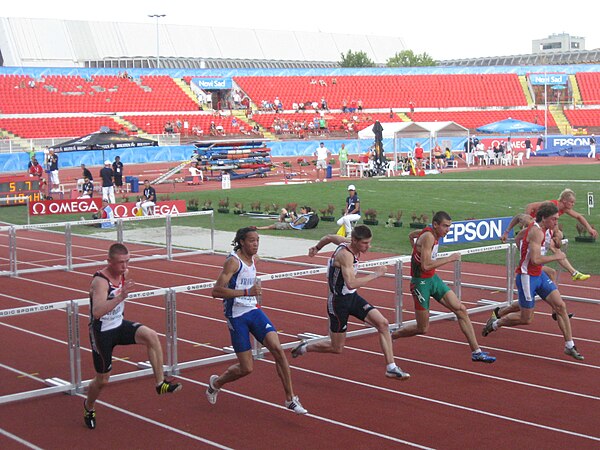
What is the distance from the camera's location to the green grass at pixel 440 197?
22359mm

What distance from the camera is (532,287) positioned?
11.0 meters

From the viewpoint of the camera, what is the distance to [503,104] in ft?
256

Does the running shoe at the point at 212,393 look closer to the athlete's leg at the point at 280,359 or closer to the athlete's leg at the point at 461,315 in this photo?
the athlete's leg at the point at 280,359

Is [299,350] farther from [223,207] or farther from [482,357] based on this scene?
[223,207]

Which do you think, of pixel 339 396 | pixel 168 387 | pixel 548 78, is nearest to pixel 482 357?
pixel 339 396

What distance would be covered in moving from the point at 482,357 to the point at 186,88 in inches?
2455

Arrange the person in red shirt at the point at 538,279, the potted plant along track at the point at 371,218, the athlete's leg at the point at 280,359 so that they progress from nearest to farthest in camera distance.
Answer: the athlete's leg at the point at 280,359
the person in red shirt at the point at 538,279
the potted plant along track at the point at 371,218

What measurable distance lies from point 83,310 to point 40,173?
84.6 feet

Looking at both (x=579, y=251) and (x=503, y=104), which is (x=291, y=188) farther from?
(x=503, y=104)

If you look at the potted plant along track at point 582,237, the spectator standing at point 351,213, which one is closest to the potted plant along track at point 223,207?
the spectator standing at point 351,213

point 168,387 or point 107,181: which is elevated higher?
point 107,181

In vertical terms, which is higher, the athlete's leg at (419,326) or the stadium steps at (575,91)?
the stadium steps at (575,91)

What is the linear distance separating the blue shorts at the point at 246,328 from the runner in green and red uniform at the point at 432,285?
2.48 meters

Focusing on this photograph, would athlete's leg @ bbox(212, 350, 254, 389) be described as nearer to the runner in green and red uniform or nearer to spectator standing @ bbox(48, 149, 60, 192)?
the runner in green and red uniform
